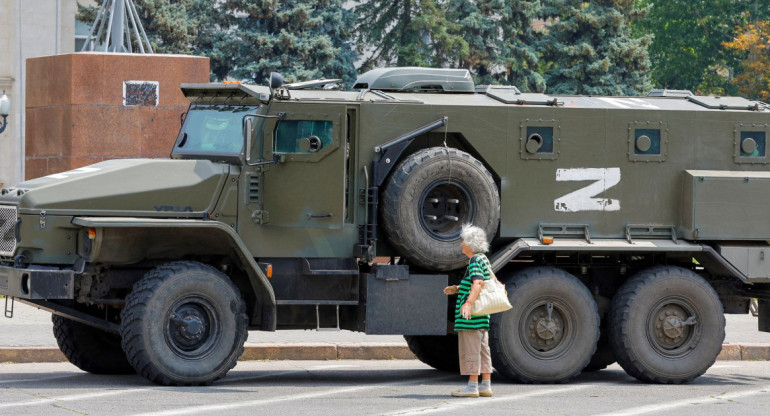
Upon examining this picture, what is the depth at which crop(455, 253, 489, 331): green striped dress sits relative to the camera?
11.7 metres

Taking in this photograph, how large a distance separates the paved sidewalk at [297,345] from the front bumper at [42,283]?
94.8 inches

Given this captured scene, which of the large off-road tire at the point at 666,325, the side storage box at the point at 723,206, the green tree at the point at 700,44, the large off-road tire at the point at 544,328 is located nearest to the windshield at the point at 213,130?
the large off-road tire at the point at 544,328

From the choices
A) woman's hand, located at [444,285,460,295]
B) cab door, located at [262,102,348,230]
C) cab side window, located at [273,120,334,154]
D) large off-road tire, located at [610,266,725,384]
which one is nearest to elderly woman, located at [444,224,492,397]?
woman's hand, located at [444,285,460,295]

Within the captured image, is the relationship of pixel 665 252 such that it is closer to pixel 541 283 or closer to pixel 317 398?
pixel 541 283

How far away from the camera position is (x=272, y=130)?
12633 millimetres

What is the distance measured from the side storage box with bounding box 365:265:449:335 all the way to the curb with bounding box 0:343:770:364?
99.3 inches

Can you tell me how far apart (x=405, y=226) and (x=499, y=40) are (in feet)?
77.9

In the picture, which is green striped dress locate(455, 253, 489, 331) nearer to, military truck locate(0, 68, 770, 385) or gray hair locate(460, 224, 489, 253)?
gray hair locate(460, 224, 489, 253)

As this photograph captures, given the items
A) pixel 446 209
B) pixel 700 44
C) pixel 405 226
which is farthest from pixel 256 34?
pixel 405 226

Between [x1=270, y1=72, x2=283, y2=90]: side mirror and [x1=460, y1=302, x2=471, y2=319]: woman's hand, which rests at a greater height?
[x1=270, y1=72, x2=283, y2=90]: side mirror

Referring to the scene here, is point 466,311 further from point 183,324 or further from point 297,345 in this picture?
point 297,345

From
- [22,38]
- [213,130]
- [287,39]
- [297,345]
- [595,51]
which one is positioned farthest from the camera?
[22,38]

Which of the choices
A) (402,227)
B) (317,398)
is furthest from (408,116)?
(317,398)

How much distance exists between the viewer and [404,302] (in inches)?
504
